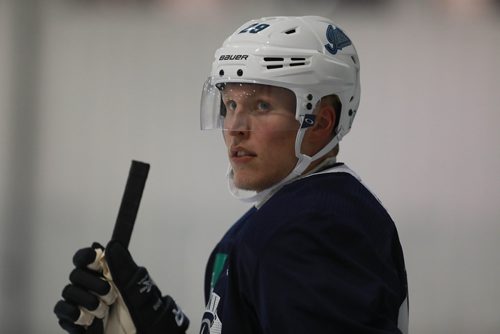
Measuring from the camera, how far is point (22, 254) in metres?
2.11

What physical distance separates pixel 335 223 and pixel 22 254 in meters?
1.39

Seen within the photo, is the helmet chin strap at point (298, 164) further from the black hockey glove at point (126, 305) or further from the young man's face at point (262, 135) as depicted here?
the black hockey glove at point (126, 305)

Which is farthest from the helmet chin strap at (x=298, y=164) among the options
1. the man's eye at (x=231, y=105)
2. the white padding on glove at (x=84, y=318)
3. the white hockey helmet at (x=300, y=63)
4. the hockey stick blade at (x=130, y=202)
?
the white padding on glove at (x=84, y=318)

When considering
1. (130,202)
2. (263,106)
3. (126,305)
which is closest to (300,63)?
(263,106)

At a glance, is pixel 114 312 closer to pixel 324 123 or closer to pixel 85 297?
pixel 85 297

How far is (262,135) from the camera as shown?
1113 mm

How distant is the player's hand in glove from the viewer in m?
1.25

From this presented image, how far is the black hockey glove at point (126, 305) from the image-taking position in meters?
1.28

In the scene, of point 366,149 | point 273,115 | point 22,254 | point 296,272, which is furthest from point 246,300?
point 22,254

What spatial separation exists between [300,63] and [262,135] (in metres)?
0.12

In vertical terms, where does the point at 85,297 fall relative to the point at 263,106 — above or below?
below

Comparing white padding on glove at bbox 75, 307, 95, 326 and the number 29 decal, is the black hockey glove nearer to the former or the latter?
white padding on glove at bbox 75, 307, 95, 326

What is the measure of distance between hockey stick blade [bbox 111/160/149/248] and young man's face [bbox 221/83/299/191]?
242 mm

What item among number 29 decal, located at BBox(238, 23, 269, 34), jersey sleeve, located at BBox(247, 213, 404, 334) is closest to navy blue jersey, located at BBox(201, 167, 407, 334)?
jersey sleeve, located at BBox(247, 213, 404, 334)
